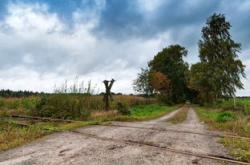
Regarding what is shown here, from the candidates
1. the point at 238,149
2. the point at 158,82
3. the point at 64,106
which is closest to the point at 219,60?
the point at 158,82

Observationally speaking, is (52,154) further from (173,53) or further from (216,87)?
(173,53)

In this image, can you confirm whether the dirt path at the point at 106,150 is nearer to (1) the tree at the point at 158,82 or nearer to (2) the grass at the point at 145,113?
(2) the grass at the point at 145,113

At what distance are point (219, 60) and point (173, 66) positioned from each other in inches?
980

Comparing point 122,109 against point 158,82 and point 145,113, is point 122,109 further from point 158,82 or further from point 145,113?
point 158,82

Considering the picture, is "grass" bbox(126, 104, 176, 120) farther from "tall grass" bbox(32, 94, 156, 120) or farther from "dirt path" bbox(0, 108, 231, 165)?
"dirt path" bbox(0, 108, 231, 165)

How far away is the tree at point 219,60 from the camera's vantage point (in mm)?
43969

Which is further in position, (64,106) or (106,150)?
(64,106)

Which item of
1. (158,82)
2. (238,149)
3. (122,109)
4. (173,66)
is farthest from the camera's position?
(173,66)

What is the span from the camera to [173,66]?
70.0 m

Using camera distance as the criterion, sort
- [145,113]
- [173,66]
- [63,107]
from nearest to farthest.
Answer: [63,107] < [145,113] < [173,66]

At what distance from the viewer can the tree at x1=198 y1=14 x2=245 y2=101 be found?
44.0 m

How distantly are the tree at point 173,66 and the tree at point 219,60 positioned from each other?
1999 cm

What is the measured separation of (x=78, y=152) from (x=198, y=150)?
3064mm

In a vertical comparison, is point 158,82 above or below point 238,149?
above
